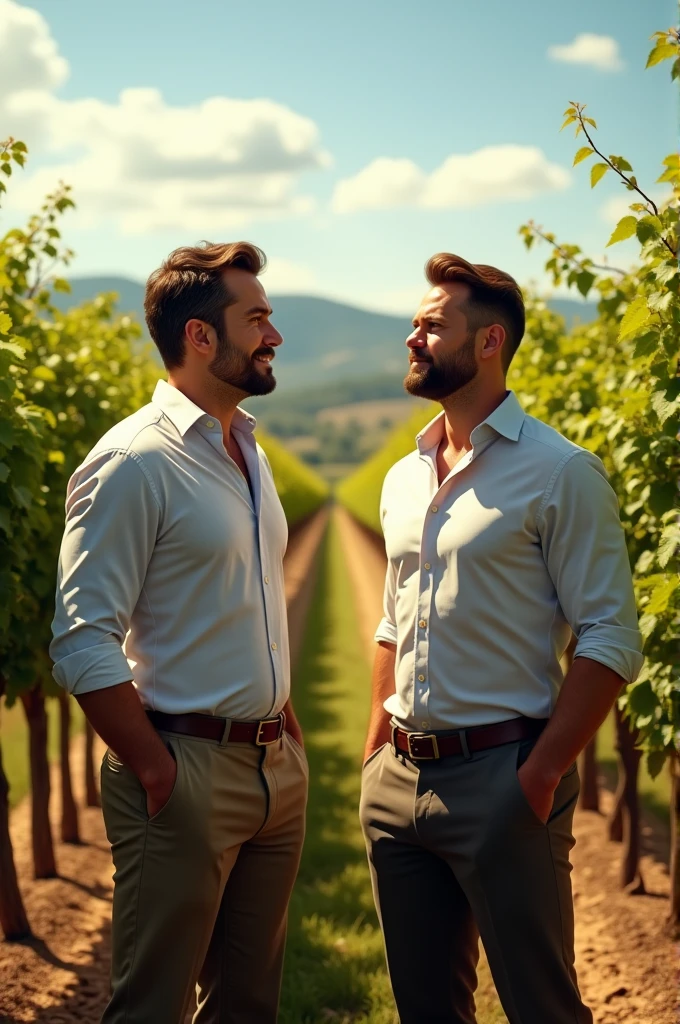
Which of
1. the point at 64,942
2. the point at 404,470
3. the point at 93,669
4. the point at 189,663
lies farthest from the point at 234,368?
the point at 64,942

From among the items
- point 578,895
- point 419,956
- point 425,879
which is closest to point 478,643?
→ point 425,879

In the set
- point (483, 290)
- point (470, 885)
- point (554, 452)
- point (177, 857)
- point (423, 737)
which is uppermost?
point (483, 290)

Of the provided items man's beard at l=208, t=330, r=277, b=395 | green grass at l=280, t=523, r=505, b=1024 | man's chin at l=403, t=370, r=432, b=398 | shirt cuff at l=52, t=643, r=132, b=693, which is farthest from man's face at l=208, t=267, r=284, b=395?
green grass at l=280, t=523, r=505, b=1024

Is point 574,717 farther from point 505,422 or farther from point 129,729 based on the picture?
point 129,729

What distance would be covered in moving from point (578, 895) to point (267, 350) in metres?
4.27

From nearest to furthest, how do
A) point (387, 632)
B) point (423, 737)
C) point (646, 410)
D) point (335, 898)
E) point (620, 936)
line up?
point (423, 737)
point (387, 632)
point (646, 410)
point (620, 936)
point (335, 898)

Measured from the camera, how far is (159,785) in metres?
2.71

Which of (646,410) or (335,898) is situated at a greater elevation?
(646,410)

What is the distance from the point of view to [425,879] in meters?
2.96

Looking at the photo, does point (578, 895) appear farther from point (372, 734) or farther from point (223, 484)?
→ point (223, 484)

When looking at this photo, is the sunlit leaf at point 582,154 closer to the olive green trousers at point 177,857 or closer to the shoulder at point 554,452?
the shoulder at point 554,452

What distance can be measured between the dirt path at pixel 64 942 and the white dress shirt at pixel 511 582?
257cm

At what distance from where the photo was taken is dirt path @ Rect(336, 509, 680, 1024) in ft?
14.6

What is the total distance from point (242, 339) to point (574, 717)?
4.74ft
